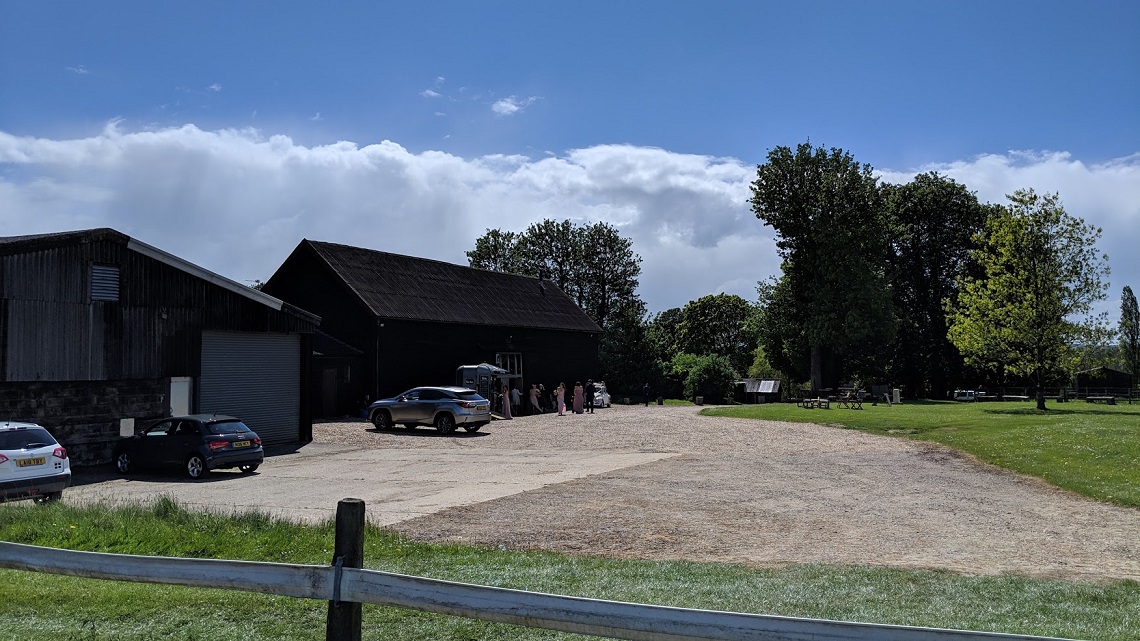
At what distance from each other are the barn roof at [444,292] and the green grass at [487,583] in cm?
3075

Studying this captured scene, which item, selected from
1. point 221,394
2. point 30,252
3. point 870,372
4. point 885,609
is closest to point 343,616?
point 885,609

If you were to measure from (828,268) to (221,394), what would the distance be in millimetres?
42976

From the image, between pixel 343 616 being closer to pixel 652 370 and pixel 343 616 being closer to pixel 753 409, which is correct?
pixel 753 409

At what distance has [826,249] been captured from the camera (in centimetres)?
5947

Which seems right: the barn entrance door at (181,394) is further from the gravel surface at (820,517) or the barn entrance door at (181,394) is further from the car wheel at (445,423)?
the gravel surface at (820,517)

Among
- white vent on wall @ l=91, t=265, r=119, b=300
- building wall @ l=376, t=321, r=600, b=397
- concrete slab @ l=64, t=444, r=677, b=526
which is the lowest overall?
→ concrete slab @ l=64, t=444, r=677, b=526

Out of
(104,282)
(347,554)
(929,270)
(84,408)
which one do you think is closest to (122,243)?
(104,282)

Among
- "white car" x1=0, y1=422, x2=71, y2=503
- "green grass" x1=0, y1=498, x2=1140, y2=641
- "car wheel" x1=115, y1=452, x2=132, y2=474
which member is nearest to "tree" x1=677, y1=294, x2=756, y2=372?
"car wheel" x1=115, y1=452, x2=132, y2=474

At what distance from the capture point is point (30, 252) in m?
21.5

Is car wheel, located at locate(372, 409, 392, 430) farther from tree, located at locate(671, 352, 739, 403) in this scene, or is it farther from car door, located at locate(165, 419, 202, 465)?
tree, located at locate(671, 352, 739, 403)

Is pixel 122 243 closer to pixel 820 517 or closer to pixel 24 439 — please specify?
pixel 24 439

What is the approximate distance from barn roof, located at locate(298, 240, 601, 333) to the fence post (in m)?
36.1

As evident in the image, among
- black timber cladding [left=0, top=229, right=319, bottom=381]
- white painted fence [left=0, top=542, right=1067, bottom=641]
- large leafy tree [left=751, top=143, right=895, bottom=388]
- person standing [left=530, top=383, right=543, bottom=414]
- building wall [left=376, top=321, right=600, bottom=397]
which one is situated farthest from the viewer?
large leafy tree [left=751, top=143, right=895, bottom=388]

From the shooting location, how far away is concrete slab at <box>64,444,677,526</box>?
49.9 ft
